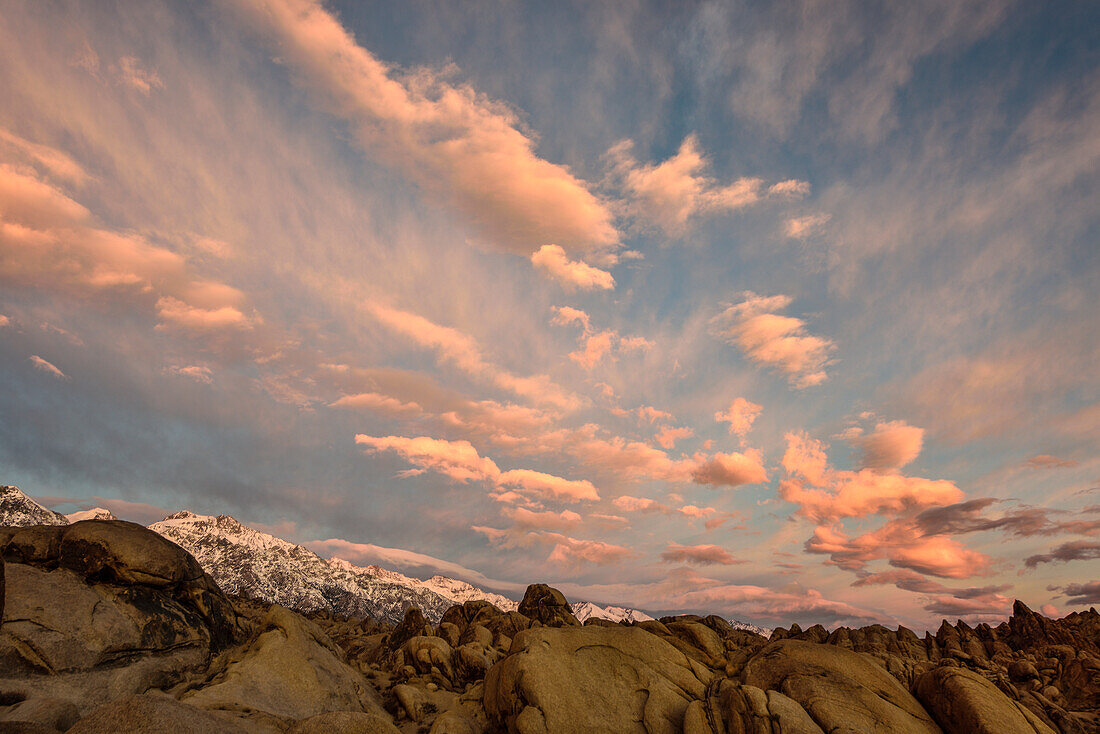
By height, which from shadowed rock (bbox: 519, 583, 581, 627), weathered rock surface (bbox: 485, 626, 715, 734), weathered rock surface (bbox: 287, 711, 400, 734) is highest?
shadowed rock (bbox: 519, 583, 581, 627)

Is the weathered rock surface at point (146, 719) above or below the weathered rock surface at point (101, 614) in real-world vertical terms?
below

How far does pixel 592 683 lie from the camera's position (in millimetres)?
22672

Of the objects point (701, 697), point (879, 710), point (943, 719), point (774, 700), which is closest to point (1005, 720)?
point (943, 719)

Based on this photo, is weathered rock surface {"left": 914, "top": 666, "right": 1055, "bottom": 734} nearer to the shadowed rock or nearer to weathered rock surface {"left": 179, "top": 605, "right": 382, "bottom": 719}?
weathered rock surface {"left": 179, "top": 605, "right": 382, "bottom": 719}

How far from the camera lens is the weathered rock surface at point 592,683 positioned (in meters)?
20.9

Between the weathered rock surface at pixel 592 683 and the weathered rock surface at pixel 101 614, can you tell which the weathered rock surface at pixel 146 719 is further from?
the weathered rock surface at pixel 592 683

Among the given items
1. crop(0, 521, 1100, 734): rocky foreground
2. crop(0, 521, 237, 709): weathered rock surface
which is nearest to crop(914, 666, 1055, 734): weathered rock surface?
crop(0, 521, 1100, 734): rocky foreground

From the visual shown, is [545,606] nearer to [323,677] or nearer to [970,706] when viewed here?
[323,677]

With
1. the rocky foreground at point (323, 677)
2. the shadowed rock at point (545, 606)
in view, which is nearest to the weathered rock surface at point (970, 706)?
→ the rocky foreground at point (323, 677)

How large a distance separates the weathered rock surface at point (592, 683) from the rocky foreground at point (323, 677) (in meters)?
0.07

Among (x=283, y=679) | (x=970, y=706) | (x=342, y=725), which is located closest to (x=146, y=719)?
(x=342, y=725)

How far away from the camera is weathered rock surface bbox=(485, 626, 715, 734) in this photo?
2088 centimetres

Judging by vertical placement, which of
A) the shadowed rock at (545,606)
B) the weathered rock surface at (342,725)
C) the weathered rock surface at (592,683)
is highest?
the shadowed rock at (545,606)

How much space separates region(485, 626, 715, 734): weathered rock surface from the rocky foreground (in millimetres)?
75
